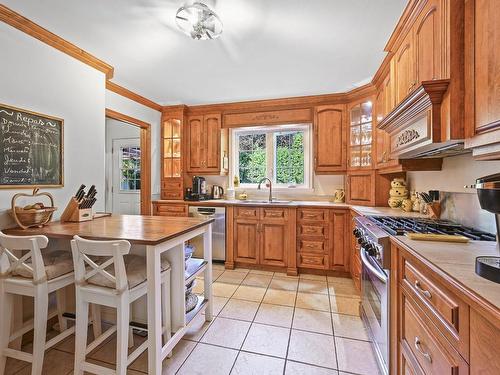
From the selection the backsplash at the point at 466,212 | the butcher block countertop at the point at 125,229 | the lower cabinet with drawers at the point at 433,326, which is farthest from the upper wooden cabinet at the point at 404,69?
the butcher block countertop at the point at 125,229

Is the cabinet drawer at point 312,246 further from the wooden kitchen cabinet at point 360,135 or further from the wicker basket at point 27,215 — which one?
the wicker basket at point 27,215

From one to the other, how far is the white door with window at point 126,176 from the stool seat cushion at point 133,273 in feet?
11.1

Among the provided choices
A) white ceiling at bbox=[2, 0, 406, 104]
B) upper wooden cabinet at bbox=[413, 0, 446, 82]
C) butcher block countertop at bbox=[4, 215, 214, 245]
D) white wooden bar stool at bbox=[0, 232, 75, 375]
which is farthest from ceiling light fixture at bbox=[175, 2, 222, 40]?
white wooden bar stool at bbox=[0, 232, 75, 375]

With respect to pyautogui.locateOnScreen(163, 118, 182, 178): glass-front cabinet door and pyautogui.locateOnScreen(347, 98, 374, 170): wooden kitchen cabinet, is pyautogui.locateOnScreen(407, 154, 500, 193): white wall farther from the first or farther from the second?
pyautogui.locateOnScreen(163, 118, 182, 178): glass-front cabinet door

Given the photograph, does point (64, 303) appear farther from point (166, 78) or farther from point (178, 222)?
point (166, 78)

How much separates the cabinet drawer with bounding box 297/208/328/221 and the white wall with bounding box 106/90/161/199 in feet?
7.45

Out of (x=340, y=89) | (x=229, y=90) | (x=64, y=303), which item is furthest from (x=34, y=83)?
(x=340, y=89)

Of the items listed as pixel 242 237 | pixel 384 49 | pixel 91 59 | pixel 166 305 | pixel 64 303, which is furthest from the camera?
pixel 242 237

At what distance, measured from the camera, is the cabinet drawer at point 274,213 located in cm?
313

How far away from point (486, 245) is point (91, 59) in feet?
10.7

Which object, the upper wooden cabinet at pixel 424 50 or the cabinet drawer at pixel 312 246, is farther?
the cabinet drawer at pixel 312 246

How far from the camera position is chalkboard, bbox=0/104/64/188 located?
68.7 inches

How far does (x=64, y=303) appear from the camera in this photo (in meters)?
1.87

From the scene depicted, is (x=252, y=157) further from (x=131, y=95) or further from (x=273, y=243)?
(x=131, y=95)
